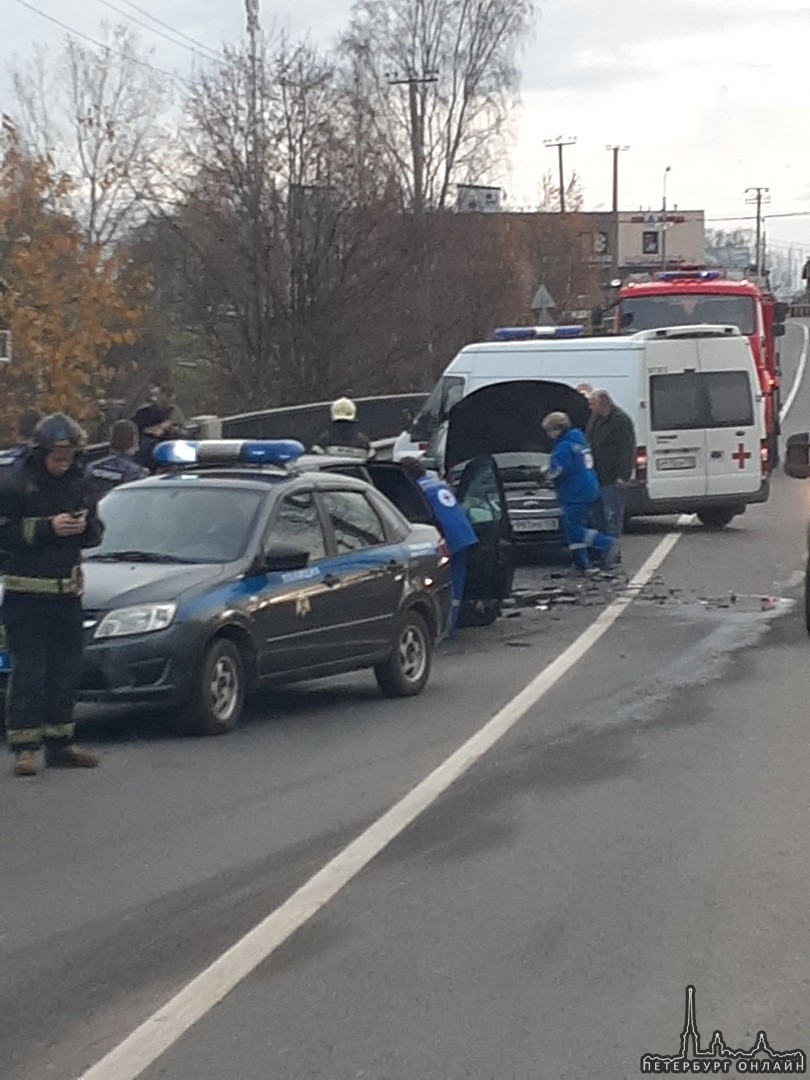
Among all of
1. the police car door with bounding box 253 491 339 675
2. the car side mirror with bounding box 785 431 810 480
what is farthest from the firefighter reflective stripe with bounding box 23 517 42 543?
the car side mirror with bounding box 785 431 810 480

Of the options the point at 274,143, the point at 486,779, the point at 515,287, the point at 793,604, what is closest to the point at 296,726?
the point at 486,779

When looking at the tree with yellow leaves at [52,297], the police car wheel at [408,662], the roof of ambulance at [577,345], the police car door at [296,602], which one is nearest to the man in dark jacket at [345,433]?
the roof of ambulance at [577,345]

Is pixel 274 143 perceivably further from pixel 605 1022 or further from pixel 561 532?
pixel 605 1022

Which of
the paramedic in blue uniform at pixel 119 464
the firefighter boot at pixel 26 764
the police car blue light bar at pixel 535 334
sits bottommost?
the firefighter boot at pixel 26 764

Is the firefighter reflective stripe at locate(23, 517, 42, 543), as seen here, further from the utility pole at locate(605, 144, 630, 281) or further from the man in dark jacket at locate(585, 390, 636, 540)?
the utility pole at locate(605, 144, 630, 281)

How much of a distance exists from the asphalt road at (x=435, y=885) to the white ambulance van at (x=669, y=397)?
34.8 ft

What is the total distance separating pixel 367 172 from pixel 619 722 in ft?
92.5

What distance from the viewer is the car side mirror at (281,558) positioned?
11.3 m

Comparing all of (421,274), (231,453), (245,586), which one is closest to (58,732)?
(245,586)

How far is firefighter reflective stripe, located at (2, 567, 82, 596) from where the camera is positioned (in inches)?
382

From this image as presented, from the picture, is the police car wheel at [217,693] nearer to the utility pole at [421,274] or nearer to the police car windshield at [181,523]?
the police car windshield at [181,523]

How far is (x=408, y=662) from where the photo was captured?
12.8m

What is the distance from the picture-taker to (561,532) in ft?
66.6

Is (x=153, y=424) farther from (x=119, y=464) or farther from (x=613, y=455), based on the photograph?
(x=613, y=455)
